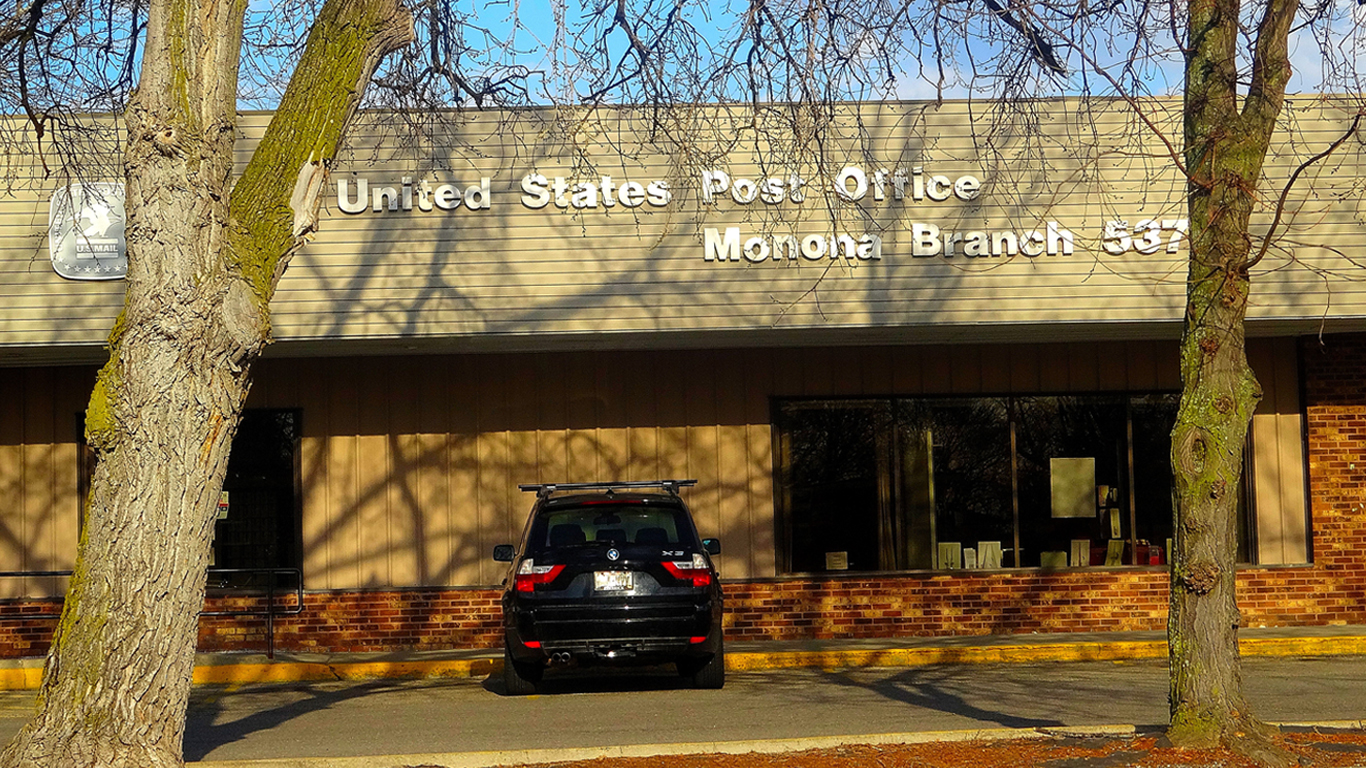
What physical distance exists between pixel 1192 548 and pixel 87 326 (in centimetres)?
1045

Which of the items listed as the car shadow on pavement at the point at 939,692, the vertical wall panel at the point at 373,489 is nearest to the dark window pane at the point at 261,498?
the vertical wall panel at the point at 373,489

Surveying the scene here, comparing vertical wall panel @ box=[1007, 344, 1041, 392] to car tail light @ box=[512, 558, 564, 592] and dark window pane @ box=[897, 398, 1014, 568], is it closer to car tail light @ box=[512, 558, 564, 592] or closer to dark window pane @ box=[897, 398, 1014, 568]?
dark window pane @ box=[897, 398, 1014, 568]

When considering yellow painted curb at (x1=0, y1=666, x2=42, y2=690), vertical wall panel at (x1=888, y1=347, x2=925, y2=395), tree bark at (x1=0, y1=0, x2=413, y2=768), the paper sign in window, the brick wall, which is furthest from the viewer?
the paper sign in window

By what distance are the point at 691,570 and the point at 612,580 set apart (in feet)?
2.13

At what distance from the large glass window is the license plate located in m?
4.44

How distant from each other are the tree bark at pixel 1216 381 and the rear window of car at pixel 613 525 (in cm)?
493


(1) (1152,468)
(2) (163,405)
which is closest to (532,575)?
(2) (163,405)

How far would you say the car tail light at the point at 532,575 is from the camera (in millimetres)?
11273

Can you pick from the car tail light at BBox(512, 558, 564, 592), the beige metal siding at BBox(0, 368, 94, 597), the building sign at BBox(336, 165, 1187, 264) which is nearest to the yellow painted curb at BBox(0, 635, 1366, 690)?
the beige metal siding at BBox(0, 368, 94, 597)

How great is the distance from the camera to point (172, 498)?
6637 millimetres

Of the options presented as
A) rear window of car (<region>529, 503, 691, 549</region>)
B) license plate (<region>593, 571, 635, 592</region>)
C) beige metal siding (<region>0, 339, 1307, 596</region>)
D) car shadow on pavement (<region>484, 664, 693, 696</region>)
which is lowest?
car shadow on pavement (<region>484, 664, 693, 696</region>)

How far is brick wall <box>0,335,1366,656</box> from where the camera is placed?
15.2 m

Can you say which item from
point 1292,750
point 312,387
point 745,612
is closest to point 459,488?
point 312,387

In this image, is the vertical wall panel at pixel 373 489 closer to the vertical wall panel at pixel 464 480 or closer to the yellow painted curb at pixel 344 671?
the vertical wall panel at pixel 464 480
